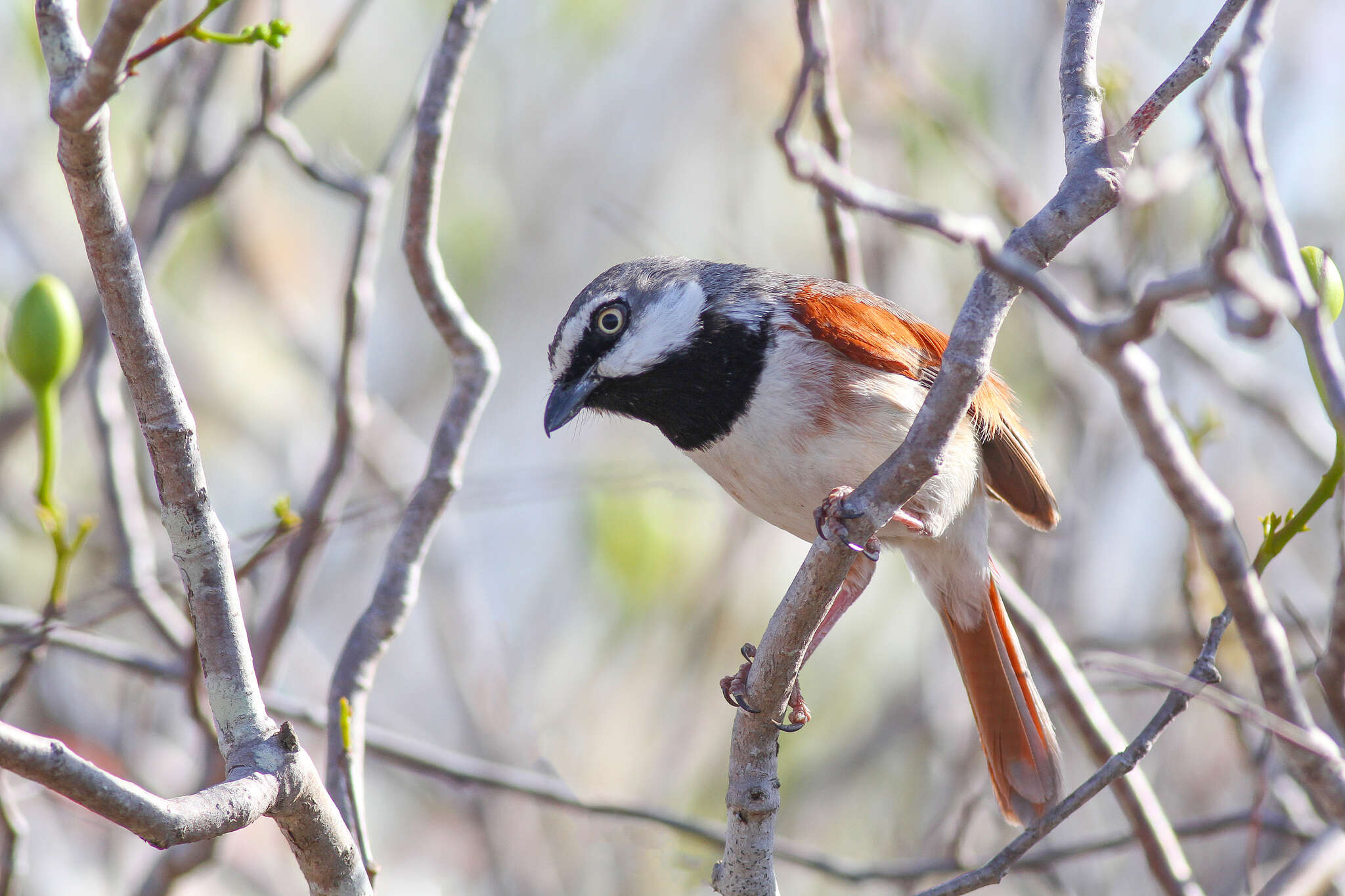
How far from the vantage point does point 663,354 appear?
3.56 metres

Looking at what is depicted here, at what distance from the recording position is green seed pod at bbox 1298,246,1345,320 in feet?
7.05

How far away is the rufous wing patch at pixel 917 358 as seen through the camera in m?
3.45

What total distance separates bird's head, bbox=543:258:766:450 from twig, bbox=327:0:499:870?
0.38 meters

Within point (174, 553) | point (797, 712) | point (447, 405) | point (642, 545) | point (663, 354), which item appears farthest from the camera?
point (642, 545)

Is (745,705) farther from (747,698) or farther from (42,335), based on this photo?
(42,335)

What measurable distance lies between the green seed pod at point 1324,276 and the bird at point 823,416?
4.32ft

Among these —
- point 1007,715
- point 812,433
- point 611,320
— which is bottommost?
point 1007,715

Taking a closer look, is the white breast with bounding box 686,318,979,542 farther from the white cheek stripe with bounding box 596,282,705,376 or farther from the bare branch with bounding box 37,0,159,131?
Answer: the bare branch with bounding box 37,0,159,131

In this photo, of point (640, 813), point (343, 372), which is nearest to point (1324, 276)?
point (640, 813)

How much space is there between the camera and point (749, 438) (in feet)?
11.0

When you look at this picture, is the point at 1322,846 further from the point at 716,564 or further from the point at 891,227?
the point at 716,564

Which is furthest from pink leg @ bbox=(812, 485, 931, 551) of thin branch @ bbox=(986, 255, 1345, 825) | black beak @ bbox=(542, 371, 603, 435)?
black beak @ bbox=(542, 371, 603, 435)

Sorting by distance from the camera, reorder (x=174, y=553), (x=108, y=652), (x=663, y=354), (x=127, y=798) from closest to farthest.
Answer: (x=127, y=798) → (x=174, y=553) → (x=663, y=354) → (x=108, y=652)

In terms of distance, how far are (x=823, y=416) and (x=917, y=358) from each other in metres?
0.45
